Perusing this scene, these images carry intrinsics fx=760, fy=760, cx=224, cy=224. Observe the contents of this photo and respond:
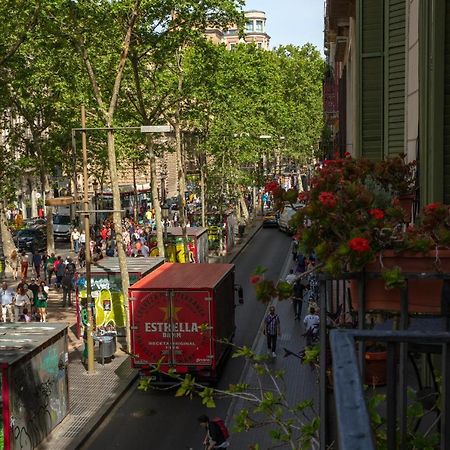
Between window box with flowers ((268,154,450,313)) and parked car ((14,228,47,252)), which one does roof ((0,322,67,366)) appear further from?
parked car ((14,228,47,252))

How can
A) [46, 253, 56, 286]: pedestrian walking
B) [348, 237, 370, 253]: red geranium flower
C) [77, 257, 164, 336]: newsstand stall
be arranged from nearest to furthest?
1. [348, 237, 370, 253]: red geranium flower
2. [77, 257, 164, 336]: newsstand stall
3. [46, 253, 56, 286]: pedestrian walking

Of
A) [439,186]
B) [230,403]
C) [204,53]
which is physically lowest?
[230,403]

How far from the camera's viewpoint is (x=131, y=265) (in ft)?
78.9

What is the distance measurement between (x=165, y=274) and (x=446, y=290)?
48.1 ft

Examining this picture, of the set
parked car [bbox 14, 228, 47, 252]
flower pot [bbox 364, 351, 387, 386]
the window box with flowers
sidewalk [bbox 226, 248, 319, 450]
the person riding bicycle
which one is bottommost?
sidewalk [bbox 226, 248, 319, 450]

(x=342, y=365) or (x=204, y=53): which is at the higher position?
(x=204, y=53)

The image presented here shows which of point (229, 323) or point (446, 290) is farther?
point (229, 323)

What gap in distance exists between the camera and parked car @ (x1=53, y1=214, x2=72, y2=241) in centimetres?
5534

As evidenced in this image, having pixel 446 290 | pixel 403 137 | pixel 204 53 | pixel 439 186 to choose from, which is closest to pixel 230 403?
pixel 403 137

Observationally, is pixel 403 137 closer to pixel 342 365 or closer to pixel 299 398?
pixel 299 398

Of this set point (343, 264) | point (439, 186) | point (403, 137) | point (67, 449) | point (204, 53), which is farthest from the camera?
point (204, 53)

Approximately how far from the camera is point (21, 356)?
13273mm

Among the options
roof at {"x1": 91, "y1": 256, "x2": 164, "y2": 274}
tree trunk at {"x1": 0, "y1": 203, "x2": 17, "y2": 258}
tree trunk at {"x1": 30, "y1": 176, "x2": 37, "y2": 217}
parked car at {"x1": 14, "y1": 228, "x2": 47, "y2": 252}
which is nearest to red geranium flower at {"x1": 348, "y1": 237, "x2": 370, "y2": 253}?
roof at {"x1": 91, "y1": 256, "x2": 164, "y2": 274}

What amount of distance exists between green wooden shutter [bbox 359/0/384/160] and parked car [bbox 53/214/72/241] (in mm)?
42057
